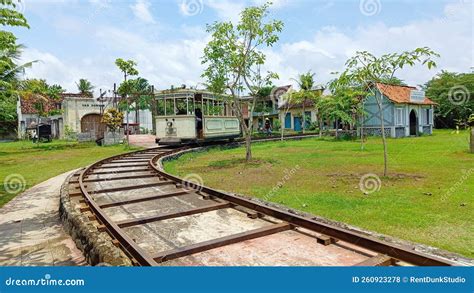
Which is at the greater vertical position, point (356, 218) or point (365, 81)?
point (365, 81)

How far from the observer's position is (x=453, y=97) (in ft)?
117

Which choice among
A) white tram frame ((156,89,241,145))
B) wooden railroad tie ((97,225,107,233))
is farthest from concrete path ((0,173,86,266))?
white tram frame ((156,89,241,145))

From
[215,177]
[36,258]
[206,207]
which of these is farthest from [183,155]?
[36,258]

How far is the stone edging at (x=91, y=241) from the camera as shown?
10.5 feet

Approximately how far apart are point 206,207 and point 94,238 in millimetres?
1901

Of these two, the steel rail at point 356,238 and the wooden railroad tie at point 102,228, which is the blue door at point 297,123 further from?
the wooden railroad tie at point 102,228

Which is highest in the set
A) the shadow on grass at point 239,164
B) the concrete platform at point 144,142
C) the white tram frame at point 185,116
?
the white tram frame at point 185,116

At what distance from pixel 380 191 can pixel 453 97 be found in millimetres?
35357

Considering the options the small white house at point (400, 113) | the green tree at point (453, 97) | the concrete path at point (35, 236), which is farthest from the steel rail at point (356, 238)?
the green tree at point (453, 97)

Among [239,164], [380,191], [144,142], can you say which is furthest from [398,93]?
[380,191]

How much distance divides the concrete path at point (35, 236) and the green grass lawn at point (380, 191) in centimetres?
352

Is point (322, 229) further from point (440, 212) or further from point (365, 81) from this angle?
point (365, 81)

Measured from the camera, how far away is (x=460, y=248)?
381 centimetres

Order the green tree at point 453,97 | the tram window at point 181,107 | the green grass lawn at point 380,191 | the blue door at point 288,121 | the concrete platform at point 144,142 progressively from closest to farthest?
1. the green grass lawn at point 380,191
2. the tram window at point 181,107
3. the concrete platform at point 144,142
4. the green tree at point 453,97
5. the blue door at point 288,121
